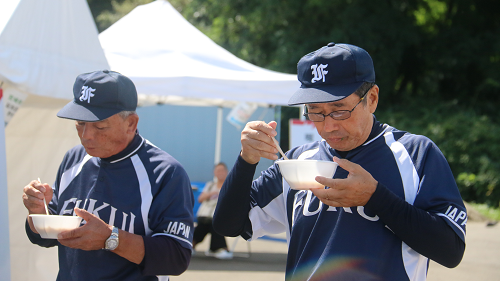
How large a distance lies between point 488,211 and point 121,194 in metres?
10.9

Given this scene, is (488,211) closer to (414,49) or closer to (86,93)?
(414,49)

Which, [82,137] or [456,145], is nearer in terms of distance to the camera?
[82,137]

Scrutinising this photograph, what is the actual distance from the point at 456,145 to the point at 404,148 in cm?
1140

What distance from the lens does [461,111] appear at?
13.0 metres

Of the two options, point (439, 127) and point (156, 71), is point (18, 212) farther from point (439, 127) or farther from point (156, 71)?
point (439, 127)

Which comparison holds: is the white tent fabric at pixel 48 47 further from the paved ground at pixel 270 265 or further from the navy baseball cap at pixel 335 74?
the paved ground at pixel 270 265

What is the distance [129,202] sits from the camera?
208cm

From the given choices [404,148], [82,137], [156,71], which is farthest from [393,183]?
[156,71]

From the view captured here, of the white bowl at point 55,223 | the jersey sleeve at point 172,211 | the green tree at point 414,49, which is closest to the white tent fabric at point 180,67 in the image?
the jersey sleeve at point 172,211

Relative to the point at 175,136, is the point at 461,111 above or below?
above

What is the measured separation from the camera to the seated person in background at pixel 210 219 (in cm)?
701

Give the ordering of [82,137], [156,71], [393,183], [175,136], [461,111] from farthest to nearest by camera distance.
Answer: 1. [461,111]
2. [175,136]
3. [156,71]
4. [82,137]
5. [393,183]

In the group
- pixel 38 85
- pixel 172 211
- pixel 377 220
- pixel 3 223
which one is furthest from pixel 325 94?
pixel 38 85

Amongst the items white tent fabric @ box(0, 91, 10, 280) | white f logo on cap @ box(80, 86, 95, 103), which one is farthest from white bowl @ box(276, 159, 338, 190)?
white tent fabric @ box(0, 91, 10, 280)
